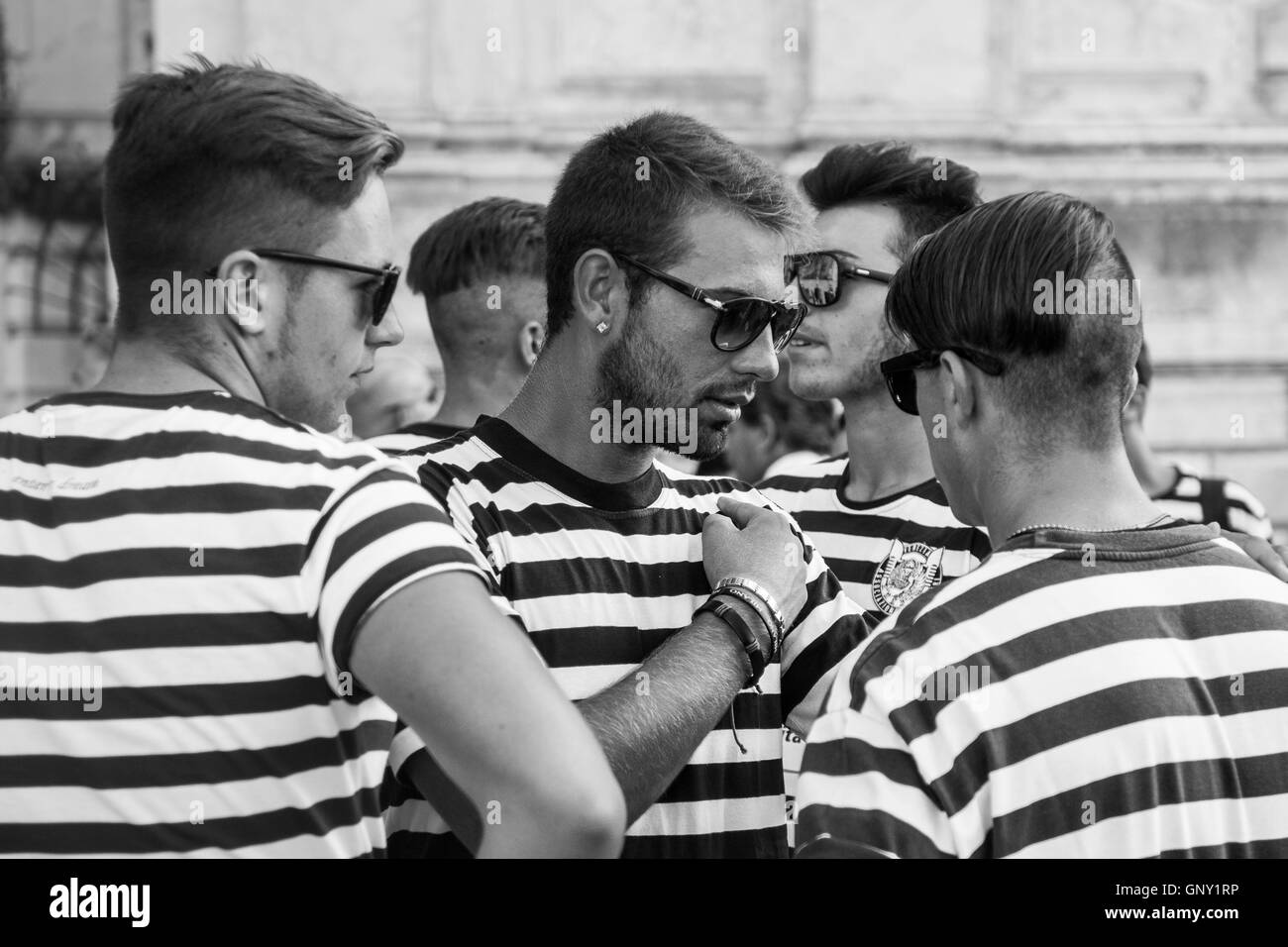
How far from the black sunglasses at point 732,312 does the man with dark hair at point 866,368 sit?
92 centimetres

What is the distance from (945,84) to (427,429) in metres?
3.84

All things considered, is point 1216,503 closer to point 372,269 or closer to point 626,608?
point 626,608

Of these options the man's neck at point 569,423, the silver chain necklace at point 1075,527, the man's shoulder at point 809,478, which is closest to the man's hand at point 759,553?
the man's neck at point 569,423

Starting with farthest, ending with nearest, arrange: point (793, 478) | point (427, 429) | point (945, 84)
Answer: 1. point (945, 84)
2. point (427, 429)
3. point (793, 478)

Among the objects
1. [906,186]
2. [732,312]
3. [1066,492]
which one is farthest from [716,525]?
[906,186]

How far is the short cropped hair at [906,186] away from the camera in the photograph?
11.9ft

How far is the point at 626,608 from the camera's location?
2.26 m

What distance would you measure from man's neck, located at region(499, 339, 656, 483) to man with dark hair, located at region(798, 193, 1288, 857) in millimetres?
576

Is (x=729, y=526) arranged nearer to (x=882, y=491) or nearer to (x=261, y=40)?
(x=882, y=491)

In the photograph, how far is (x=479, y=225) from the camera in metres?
4.19

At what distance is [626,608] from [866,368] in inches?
57.6

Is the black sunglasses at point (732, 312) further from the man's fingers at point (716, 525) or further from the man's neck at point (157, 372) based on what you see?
the man's neck at point (157, 372)
